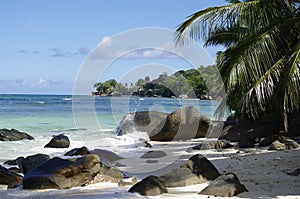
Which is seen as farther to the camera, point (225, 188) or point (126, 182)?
point (126, 182)

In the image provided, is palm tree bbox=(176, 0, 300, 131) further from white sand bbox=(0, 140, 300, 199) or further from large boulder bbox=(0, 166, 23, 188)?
large boulder bbox=(0, 166, 23, 188)

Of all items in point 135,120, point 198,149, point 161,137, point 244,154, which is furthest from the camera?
point 135,120

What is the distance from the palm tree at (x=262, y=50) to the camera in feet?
26.9

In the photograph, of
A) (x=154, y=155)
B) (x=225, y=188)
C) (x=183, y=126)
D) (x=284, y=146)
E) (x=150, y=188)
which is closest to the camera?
(x=225, y=188)

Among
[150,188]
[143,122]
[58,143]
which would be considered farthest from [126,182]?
[143,122]

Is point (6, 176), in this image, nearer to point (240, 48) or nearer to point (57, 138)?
point (240, 48)

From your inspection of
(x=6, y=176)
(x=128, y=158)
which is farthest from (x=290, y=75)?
(x=128, y=158)

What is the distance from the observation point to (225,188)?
7410 mm

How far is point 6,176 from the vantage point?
9.51 meters

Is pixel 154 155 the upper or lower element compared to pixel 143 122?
lower

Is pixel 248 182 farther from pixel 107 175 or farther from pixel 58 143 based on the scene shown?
pixel 58 143

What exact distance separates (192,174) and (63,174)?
2.51 metres

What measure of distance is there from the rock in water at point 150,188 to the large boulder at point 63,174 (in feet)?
4.99

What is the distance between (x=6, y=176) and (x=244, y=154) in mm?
6550
